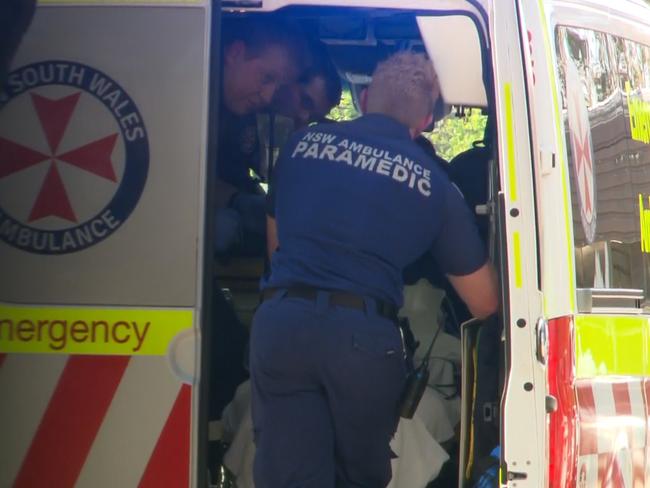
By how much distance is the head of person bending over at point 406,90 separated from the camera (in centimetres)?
363

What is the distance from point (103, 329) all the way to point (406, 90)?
113 cm

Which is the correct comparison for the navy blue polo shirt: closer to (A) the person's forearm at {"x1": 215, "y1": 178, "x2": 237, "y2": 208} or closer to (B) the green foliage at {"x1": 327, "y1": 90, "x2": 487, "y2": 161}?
(A) the person's forearm at {"x1": 215, "y1": 178, "x2": 237, "y2": 208}

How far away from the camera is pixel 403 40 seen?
496cm

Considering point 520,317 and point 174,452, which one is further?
point 174,452

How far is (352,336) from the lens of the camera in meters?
3.38

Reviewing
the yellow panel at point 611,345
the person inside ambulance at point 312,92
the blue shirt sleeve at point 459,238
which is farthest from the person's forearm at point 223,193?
the yellow panel at point 611,345

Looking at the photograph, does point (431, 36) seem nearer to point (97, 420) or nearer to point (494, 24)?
point (494, 24)

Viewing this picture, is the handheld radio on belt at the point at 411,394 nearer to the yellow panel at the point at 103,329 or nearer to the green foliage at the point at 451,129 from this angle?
the yellow panel at the point at 103,329

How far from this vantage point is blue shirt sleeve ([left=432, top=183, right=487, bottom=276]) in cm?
348

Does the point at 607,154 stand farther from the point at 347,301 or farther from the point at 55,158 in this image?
the point at 55,158

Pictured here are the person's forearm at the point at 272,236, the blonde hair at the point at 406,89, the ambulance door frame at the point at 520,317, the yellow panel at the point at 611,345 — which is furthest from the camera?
the person's forearm at the point at 272,236

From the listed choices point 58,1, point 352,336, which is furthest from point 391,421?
point 58,1

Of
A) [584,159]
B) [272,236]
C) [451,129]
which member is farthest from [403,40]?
[584,159]

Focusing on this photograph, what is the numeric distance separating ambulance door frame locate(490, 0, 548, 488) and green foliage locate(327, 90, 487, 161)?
1557 mm
